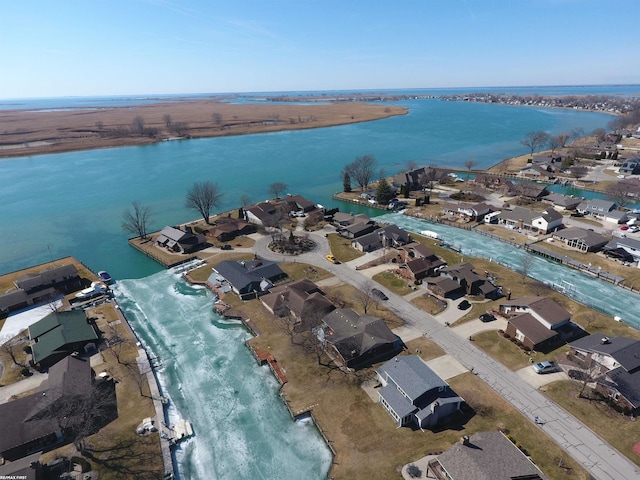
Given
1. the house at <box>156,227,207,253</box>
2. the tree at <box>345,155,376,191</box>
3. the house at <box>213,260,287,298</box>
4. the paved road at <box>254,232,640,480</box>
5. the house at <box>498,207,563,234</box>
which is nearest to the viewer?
the paved road at <box>254,232,640,480</box>

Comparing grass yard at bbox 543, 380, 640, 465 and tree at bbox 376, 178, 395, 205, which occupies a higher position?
tree at bbox 376, 178, 395, 205

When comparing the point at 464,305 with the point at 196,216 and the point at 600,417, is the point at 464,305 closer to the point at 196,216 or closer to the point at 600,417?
the point at 600,417

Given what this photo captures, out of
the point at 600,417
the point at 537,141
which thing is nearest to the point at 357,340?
the point at 600,417

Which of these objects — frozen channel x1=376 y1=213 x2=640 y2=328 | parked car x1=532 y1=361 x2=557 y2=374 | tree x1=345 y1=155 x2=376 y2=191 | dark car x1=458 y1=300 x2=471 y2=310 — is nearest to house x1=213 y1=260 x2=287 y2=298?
dark car x1=458 y1=300 x2=471 y2=310

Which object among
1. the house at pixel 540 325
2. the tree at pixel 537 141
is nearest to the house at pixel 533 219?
the house at pixel 540 325

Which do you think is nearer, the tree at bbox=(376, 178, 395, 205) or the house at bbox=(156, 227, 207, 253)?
the house at bbox=(156, 227, 207, 253)

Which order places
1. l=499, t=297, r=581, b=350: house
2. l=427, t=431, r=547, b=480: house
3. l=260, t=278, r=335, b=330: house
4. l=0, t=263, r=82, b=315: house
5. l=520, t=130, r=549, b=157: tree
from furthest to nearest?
l=520, t=130, r=549, b=157: tree
l=0, t=263, r=82, b=315: house
l=260, t=278, r=335, b=330: house
l=499, t=297, r=581, b=350: house
l=427, t=431, r=547, b=480: house

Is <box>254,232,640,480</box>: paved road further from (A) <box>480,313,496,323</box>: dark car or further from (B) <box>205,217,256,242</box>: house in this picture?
(B) <box>205,217,256,242</box>: house
